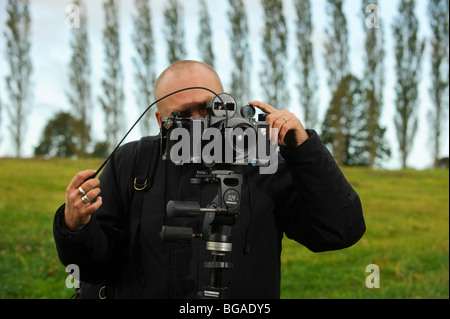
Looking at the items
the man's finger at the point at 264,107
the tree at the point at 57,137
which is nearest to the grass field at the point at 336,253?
the man's finger at the point at 264,107

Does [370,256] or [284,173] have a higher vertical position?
[284,173]

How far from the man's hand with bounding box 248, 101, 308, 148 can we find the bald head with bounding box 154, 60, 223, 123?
0.33 m

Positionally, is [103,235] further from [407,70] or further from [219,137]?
[407,70]

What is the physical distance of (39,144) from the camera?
140 ft

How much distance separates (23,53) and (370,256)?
23.9 meters

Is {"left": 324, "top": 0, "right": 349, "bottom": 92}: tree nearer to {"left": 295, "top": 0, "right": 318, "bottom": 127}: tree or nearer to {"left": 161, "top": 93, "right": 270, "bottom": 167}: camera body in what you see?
{"left": 295, "top": 0, "right": 318, "bottom": 127}: tree

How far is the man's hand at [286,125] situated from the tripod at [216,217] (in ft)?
1.13

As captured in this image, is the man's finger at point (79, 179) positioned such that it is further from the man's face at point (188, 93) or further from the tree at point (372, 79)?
the tree at point (372, 79)

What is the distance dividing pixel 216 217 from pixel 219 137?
336 mm

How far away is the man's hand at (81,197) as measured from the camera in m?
2.03

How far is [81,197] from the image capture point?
2049 millimetres

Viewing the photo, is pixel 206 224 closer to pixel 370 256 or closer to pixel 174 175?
pixel 174 175

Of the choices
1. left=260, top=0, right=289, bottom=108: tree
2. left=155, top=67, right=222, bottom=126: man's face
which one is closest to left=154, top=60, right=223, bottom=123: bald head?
left=155, top=67, right=222, bottom=126: man's face
